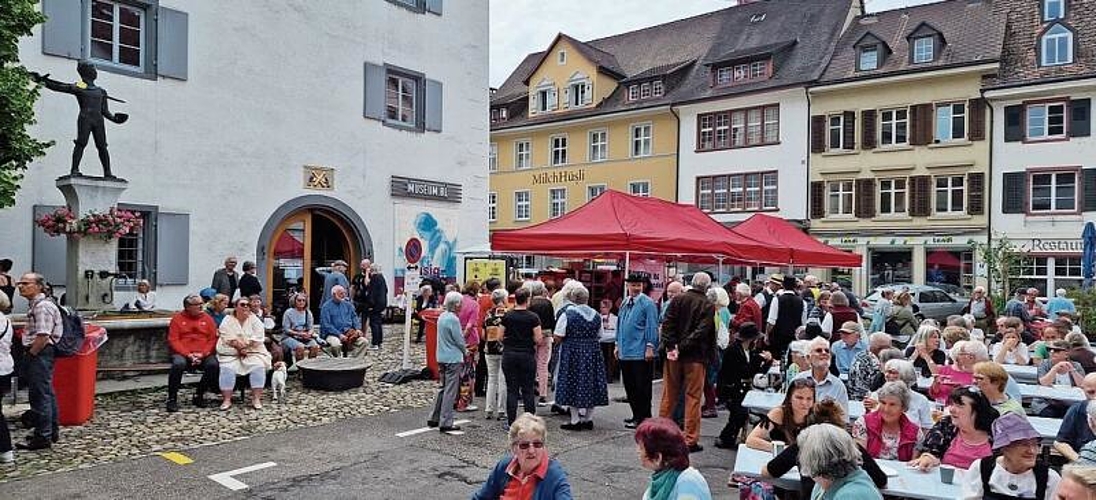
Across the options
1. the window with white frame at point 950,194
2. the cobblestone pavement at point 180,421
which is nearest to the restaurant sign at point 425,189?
the cobblestone pavement at point 180,421

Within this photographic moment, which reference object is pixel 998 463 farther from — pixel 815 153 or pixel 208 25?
pixel 815 153

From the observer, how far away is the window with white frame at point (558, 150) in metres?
39.1

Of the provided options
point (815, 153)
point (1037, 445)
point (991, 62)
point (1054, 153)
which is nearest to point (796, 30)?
point (815, 153)

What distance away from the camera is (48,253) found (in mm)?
12453

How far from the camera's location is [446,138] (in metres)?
18.8

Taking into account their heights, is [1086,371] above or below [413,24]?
below

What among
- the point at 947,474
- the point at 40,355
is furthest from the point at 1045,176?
the point at 40,355

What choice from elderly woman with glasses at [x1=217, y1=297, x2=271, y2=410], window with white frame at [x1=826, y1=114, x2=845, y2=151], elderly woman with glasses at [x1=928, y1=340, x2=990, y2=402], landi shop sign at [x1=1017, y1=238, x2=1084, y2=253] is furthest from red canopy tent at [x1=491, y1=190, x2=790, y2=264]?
window with white frame at [x1=826, y1=114, x2=845, y2=151]

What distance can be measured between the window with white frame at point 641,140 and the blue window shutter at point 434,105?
18843 mm

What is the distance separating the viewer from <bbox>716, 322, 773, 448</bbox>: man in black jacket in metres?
7.85

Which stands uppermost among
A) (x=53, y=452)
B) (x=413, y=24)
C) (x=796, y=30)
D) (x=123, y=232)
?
(x=796, y=30)

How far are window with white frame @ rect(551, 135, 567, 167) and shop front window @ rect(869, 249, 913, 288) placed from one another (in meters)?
15.2

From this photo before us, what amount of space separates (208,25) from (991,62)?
25309 mm

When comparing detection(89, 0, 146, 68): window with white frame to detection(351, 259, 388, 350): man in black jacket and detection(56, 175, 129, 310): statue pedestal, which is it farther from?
detection(351, 259, 388, 350): man in black jacket
